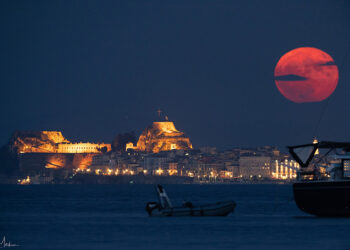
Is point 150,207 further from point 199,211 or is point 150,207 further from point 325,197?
point 325,197

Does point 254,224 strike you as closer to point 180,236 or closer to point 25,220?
point 180,236

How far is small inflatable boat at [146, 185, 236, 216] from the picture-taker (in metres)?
85.3

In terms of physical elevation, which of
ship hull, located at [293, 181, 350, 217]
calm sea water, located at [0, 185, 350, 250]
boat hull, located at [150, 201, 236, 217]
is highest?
ship hull, located at [293, 181, 350, 217]

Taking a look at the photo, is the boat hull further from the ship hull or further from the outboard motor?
the ship hull

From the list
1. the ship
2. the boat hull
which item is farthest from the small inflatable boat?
the ship

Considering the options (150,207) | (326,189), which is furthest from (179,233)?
(150,207)

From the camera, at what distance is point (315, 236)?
64.2 metres

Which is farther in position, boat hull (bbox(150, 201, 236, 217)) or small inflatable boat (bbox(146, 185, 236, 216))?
boat hull (bbox(150, 201, 236, 217))

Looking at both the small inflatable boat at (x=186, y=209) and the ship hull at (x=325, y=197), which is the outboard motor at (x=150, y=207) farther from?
the ship hull at (x=325, y=197)

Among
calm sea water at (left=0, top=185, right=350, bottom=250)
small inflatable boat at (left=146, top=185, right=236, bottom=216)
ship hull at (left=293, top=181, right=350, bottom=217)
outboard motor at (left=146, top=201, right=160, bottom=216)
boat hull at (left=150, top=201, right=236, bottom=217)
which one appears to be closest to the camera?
calm sea water at (left=0, top=185, right=350, bottom=250)

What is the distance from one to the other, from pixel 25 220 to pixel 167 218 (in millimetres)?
14731

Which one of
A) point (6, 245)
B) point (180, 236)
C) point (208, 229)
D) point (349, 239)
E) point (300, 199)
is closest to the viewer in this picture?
point (6, 245)

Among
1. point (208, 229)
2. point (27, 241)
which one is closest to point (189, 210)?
point (208, 229)

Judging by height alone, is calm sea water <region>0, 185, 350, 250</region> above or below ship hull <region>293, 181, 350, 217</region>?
below
